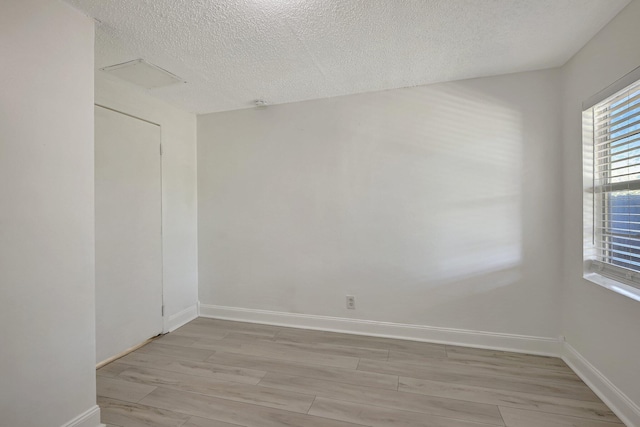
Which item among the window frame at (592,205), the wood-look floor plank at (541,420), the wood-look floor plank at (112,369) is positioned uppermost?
the window frame at (592,205)

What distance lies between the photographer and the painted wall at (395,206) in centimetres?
227

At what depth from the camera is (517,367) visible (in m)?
2.09

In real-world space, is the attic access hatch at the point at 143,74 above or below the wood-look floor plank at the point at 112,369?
above

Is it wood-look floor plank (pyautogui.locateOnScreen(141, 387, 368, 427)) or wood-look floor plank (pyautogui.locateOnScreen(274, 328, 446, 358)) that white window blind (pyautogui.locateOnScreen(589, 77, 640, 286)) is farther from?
wood-look floor plank (pyautogui.locateOnScreen(141, 387, 368, 427))

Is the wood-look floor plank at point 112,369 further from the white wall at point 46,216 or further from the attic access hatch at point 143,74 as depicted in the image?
the attic access hatch at point 143,74

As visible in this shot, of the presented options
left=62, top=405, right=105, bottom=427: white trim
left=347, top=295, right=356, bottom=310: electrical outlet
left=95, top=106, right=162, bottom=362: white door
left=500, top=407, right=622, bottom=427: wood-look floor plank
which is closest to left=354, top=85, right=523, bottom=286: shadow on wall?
left=347, top=295, right=356, bottom=310: electrical outlet

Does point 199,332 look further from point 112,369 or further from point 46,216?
point 46,216

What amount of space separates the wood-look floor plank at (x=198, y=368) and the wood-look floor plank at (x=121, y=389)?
0.21 meters

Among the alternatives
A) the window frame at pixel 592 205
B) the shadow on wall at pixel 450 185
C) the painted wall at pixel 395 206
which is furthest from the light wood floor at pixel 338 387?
the window frame at pixel 592 205

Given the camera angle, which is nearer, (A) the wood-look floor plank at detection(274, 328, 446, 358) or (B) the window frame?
(B) the window frame

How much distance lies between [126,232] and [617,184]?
363 cm

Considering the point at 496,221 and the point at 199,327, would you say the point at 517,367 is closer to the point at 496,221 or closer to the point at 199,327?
the point at 496,221

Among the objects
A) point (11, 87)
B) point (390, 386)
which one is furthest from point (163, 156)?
point (390, 386)

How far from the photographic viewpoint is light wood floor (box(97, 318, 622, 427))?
162 centimetres
